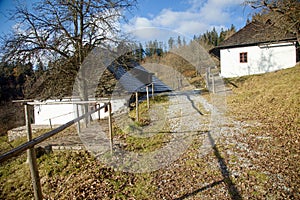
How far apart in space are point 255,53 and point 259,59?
622mm

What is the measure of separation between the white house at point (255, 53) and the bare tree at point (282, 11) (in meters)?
5.32

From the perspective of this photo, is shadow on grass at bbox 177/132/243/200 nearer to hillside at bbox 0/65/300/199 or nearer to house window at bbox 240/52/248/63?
hillside at bbox 0/65/300/199

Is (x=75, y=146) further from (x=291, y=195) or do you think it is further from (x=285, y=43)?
(x=285, y=43)

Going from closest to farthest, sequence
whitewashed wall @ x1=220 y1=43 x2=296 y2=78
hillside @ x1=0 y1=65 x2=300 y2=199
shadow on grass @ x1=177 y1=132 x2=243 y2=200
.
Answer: shadow on grass @ x1=177 y1=132 x2=243 y2=200 → hillside @ x1=0 y1=65 x2=300 y2=199 → whitewashed wall @ x1=220 y1=43 x2=296 y2=78

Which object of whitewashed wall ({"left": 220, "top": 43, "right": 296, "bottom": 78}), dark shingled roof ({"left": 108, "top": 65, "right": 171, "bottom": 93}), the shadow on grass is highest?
whitewashed wall ({"left": 220, "top": 43, "right": 296, "bottom": 78})

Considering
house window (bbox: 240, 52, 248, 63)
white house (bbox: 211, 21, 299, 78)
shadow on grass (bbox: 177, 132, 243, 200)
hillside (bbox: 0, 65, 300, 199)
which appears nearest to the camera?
shadow on grass (bbox: 177, 132, 243, 200)

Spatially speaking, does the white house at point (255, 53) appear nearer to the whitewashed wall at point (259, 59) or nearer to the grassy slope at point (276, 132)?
the whitewashed wall at point (259, 59)

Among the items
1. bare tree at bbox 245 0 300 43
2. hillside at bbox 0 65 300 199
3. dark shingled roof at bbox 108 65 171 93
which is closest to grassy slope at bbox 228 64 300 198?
hillside at bbox 0 65 300 199

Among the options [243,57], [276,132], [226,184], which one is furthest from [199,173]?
[243,57]

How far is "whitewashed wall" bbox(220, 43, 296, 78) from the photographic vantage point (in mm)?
13781

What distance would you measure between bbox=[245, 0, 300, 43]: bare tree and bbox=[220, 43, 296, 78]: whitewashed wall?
716 centimetres

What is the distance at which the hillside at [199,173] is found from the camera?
2.56 meters

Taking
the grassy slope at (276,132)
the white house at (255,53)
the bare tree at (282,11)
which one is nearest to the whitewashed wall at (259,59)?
the white house at (255,53)

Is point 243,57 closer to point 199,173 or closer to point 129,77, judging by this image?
point 129,77
